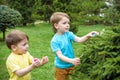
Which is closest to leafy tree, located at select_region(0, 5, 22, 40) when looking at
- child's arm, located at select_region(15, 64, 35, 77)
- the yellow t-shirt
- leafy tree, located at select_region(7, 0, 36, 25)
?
leafy tree, located at select_region(7, 0, 36, 25)

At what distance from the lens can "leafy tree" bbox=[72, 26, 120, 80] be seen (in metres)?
2.78

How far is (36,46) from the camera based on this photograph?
44.8ft

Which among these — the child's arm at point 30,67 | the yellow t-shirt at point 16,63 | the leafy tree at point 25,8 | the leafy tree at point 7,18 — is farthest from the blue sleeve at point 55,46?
the leafy tree at point 25,8

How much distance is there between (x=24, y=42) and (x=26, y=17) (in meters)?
22.6

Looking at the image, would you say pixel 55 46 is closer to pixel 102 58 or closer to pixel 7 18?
pixel 102 58

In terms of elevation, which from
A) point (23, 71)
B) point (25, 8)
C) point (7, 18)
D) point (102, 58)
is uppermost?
point (102, 58)

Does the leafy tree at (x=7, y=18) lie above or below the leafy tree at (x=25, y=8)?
above

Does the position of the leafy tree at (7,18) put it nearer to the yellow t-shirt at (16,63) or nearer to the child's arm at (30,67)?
the yellow t-shirt at (16,63)

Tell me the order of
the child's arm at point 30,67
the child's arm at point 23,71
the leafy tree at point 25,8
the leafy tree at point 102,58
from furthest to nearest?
the leafy tree at point 25,8, the child's arm at point 23,71, the child's arm at point 30,67, the leafy tree at point 102,58

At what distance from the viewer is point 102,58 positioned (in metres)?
2.94

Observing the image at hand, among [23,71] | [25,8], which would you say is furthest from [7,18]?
[23,71]

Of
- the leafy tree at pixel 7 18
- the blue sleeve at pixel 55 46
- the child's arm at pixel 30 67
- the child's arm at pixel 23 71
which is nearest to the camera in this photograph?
the child's arm at pixel 30 67

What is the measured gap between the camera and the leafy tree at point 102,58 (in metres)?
2.78

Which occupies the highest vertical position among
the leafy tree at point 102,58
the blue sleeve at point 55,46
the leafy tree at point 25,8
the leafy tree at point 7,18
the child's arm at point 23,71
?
the leafy tree at point 102,58
